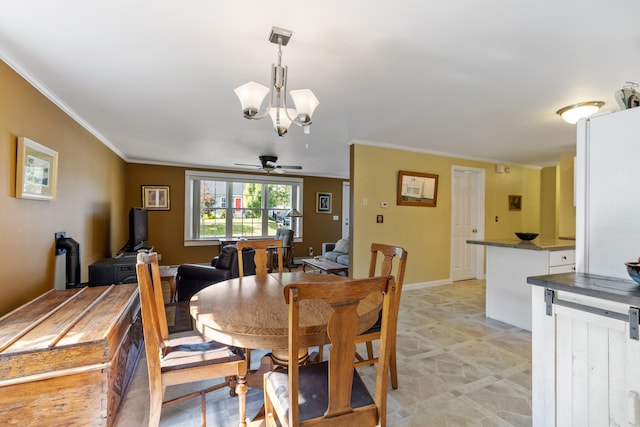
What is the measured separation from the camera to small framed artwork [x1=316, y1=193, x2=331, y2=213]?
25.2 feet

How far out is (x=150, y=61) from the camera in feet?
6.61

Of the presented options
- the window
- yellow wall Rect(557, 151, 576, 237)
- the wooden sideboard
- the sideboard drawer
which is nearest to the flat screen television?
the window

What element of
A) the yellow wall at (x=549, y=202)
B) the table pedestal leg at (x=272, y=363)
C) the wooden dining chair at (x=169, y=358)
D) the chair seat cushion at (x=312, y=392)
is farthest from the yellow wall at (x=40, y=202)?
the yellow wall at (x=549, y=202)

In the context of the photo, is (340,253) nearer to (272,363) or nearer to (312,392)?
(272,363)

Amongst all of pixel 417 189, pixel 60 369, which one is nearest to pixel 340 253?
pixel 417 189

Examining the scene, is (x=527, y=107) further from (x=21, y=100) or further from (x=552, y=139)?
(x=21, y=100)

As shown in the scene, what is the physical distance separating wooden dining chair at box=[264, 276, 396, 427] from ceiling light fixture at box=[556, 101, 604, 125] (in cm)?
301

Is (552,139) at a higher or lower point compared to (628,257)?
higher

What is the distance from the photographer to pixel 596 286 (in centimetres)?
130

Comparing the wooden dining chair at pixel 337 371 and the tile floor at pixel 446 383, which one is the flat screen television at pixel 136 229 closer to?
the tile floor at pixel 446 383

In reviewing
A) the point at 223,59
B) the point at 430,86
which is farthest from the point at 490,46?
the point at 223,59

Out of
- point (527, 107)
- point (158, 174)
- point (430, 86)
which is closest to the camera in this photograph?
point (430, 86)

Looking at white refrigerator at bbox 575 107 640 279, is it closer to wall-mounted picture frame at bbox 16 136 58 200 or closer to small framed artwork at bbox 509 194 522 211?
wall-mounted picture frame at bbox 16 136 58 200

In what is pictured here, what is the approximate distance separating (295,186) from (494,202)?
14.6 feet
